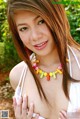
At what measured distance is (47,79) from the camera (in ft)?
5.91

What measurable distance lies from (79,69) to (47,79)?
22 centimetres

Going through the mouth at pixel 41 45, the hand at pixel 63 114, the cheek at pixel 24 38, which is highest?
the cheek at pixel 24 38

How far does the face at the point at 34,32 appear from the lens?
1.56 metres

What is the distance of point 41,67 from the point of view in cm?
184

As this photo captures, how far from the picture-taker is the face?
1563 millimetres

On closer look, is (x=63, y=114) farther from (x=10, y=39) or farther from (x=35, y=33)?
(x=10, y=39)

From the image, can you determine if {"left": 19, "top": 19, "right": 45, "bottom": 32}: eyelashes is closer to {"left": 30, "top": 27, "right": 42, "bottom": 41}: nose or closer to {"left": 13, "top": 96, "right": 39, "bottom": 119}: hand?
{"left": 30, "top": 27, "right": 42, "bottom": 41}: nose

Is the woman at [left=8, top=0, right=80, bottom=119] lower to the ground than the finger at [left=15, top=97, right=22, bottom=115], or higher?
higher

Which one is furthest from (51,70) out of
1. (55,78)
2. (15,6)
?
(15,6)

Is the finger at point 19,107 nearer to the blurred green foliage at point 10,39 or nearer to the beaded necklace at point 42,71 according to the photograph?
the beaded necklace at point 42,71

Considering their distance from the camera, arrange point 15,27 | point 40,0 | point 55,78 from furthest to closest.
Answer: point 55,78, point 15,27, point 40,0

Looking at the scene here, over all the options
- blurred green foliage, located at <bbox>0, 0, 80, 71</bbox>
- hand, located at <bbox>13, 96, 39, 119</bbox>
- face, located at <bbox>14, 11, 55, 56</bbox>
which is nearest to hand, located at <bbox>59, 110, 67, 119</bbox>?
hand, located at <bbox>13, 96, 39, 119</bbox>

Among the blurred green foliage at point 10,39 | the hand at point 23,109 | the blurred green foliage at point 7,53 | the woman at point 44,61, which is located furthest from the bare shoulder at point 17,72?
the blurred green foliage at point 7,53

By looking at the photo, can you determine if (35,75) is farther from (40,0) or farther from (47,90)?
(40,0)
